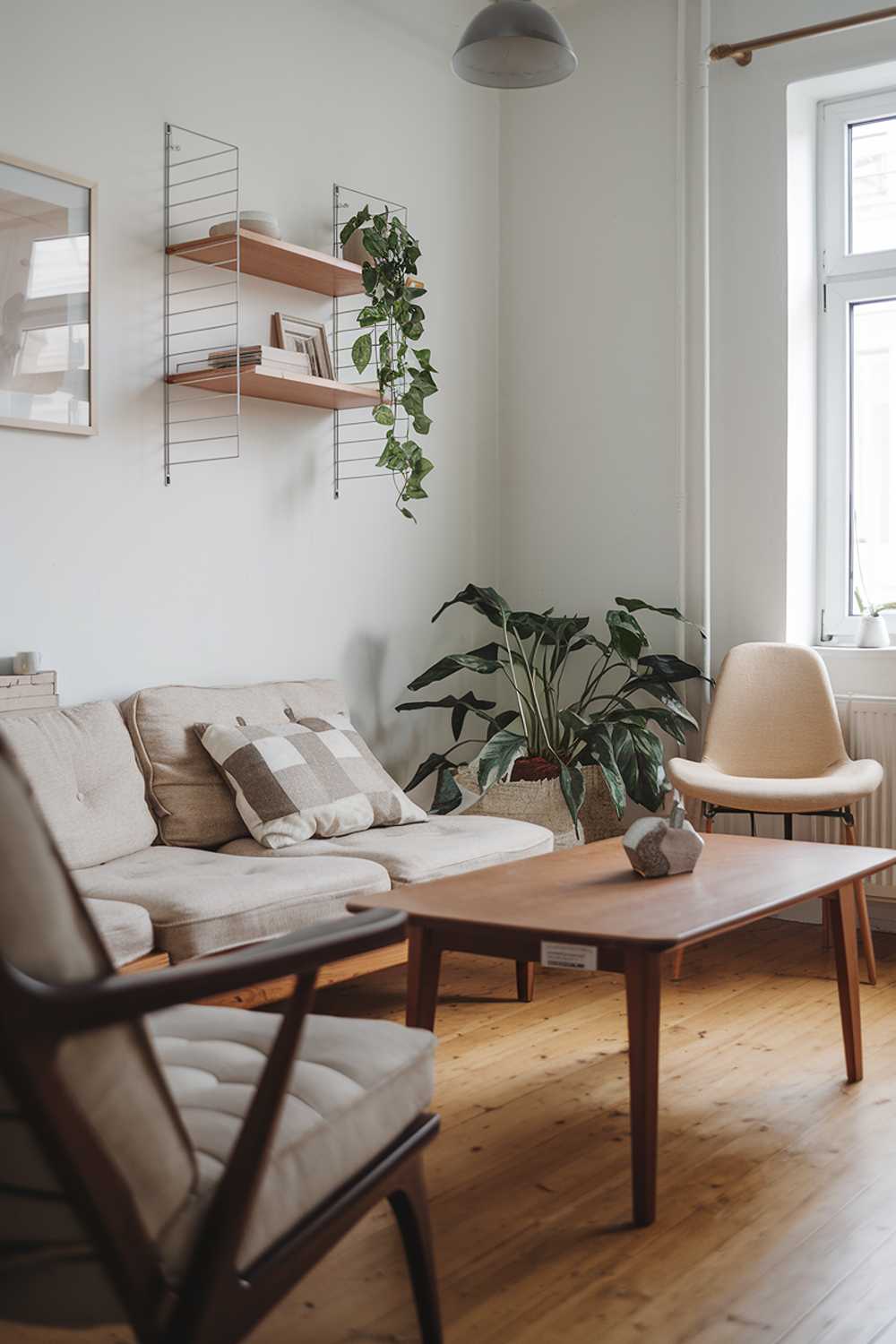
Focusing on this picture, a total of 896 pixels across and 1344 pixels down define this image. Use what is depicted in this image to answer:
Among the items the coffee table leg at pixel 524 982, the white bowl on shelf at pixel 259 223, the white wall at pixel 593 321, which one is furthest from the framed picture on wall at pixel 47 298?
the white wall at pixel 593 321

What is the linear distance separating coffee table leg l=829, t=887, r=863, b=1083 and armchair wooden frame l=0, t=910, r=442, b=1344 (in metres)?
1.52

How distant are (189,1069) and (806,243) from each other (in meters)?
3.80

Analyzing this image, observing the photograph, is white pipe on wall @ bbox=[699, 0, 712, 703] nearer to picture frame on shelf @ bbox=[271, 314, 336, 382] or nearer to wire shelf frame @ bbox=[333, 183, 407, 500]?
wire shelf frame @ bbox=[333, 183, 407, 500]

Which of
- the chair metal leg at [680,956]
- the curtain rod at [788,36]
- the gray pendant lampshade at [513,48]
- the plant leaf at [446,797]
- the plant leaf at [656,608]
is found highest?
the curtain rod at [788,36]

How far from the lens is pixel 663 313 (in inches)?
179

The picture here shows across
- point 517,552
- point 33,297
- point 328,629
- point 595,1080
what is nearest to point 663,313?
point 517,552

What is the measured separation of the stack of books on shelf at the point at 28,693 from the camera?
301 centimetres

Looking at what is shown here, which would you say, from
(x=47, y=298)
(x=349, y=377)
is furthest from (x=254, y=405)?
(x=47, y=298)

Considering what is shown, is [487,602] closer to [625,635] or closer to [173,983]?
[625,635]

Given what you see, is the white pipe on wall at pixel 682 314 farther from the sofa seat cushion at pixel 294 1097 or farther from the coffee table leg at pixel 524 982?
the sofa seat cushion at pixel 294 1097

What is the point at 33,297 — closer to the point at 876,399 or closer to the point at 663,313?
the point at 663,313

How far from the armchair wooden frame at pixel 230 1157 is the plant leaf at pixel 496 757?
247 cm

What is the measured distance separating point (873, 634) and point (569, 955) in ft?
8.24

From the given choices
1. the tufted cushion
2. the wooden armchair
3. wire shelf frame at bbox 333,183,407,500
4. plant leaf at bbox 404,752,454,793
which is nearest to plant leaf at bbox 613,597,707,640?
plant leaf at bbox 404,752,454,793
